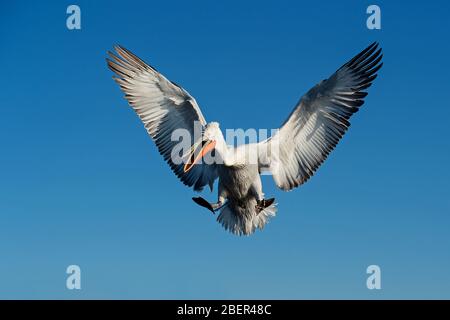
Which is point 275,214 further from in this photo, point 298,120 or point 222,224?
point 298,120

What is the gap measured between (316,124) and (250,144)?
132cm

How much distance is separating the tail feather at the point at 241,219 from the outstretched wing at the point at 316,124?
27.4 inches

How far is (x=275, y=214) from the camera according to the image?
10562 millimetres

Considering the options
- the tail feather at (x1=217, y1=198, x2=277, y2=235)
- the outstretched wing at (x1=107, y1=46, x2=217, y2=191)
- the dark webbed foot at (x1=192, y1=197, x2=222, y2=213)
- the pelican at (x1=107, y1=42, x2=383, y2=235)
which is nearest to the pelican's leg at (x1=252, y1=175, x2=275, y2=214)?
the pelican at (x1=107, y1=42, x2=383, y2=235)

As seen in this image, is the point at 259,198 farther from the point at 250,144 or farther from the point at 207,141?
the point at 207,141

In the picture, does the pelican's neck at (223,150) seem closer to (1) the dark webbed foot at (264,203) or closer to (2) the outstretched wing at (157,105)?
(1) the dark webbed foot at (264,203)

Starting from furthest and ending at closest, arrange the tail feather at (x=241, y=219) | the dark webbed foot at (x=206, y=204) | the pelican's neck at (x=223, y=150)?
the tail feather at (x=241, y=219) < the dark webbed foot at (x=206, y=204) < the pelican's neck at (x=223, y=150)

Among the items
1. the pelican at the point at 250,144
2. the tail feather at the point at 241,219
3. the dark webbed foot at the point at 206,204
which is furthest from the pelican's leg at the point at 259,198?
the dark webbed foot at the point at 206,204

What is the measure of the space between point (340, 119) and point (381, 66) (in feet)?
3.76

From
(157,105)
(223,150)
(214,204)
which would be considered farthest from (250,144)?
(157,105)

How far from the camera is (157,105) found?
1076cm

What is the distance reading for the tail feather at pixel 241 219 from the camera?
404 inches

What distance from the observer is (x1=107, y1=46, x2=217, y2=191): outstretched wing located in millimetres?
10617

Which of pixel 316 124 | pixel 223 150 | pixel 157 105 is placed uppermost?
pixel 157 105
